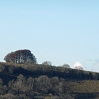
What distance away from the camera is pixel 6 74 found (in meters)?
132

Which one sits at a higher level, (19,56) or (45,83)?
(19,56)

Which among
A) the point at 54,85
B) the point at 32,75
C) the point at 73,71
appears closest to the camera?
the point at 54,85

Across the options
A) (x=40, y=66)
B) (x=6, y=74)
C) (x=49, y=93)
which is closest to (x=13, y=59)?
(x=40, y=66)

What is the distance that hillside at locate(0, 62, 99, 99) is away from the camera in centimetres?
11675

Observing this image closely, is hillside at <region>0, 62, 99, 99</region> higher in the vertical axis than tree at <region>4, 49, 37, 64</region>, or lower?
lower

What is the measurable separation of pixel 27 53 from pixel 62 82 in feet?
132

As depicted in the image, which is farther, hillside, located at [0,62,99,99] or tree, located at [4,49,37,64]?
tree, located at [4,49,37,64]

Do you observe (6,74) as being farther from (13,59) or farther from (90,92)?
(13,59)

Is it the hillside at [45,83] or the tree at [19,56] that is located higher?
the tree at [19,56]

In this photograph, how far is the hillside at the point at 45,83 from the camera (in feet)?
383

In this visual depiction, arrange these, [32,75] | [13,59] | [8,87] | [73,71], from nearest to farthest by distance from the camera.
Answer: [8,87], [32,75], [73,71], [13,59]

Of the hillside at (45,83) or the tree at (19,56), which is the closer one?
the hillside at (45,83)

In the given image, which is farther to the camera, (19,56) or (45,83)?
(19,56)

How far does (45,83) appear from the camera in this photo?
126375mm
